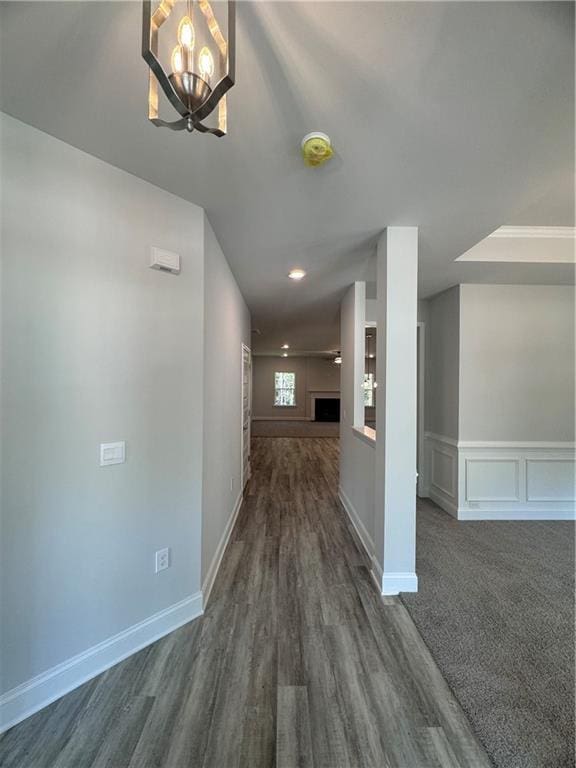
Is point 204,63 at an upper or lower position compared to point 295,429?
A: upper

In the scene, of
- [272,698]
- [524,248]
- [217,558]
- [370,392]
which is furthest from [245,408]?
[370,392]

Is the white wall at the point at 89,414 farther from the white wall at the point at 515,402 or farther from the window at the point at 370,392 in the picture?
the window at the point at 370,392

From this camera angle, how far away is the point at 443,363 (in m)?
3.61

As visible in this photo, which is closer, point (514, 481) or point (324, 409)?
point (514, 481)

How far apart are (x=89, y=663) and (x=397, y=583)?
5.89 feet

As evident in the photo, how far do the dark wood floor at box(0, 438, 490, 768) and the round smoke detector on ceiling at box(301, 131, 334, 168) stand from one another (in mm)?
2405

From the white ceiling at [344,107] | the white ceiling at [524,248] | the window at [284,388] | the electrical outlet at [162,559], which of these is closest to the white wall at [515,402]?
the white ceiling at [524,248]

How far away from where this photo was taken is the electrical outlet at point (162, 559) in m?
1.71

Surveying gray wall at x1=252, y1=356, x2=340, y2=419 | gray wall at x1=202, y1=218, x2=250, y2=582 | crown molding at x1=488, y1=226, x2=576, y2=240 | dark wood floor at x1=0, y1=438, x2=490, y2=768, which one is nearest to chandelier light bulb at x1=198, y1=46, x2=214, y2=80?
gray wall at x1=202, y1=218, x2=250, y2=582

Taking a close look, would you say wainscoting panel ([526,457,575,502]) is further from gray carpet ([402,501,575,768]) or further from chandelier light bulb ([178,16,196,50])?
chandelier light bulb ([178,16,196,50])

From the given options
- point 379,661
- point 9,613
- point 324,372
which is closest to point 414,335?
point 379,661

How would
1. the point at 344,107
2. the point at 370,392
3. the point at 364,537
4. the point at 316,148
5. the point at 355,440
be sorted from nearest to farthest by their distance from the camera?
the point at 344,107
the point at 316,148
the point at 364,537
the point at 355,440
the point at 370,392

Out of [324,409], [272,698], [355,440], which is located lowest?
[272,698]

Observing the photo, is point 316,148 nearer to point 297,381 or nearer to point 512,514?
point 512,514
